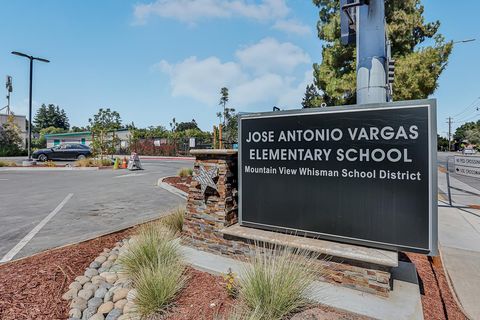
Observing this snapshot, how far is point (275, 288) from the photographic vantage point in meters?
2.78

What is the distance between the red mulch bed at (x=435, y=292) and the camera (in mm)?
3053

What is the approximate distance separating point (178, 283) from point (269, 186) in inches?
67.2

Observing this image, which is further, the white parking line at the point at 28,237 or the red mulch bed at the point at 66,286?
the white parking line at the point at 28,237

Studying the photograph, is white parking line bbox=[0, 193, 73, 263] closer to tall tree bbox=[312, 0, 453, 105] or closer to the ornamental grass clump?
the ornamental grass clump

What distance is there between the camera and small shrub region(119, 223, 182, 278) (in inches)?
143

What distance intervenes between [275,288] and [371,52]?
4557 mm

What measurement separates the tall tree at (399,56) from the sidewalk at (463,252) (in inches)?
333

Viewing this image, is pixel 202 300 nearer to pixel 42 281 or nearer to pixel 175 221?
pixel 42 281

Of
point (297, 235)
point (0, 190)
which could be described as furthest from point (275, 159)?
point (0, 190)

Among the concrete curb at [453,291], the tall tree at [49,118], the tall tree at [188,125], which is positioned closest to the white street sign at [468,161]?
the concrete curb at [453,291]

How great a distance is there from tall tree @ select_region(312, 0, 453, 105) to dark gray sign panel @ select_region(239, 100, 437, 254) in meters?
12.8

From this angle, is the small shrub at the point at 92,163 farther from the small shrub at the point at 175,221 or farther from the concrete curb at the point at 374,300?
the concrete curb at the point at 374,300

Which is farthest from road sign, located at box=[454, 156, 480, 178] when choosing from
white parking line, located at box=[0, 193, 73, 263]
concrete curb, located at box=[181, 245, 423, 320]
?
white parking line, located at box=[0, 193, 73, 263]

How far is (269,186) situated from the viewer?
403 centimetres
